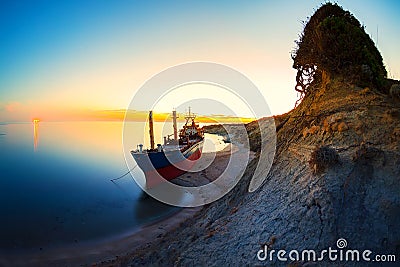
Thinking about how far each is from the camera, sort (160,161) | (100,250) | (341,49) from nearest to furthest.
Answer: (341,49) < (100,250) < (160,161)

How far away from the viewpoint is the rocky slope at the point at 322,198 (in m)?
6.28

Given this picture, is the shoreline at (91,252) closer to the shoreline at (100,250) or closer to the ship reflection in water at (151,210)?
the shoreline at (100,250)

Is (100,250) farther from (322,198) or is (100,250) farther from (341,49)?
(341,49)

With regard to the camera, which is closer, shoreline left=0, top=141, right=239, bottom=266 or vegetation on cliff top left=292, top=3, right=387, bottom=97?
vegetation on cliff top left=292, top=3, right=387, bottom=97

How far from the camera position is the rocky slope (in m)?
6.28

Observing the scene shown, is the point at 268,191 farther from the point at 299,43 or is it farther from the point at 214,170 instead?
the point at 214,170

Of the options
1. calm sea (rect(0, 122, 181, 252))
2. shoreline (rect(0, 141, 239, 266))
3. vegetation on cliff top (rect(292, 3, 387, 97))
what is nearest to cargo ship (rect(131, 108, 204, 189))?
calm sea (rect(0, 122, 181, 252))

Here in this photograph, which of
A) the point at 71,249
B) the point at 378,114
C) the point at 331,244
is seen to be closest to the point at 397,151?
the point at 378,114

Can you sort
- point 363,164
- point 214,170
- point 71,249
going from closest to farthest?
point 363,164, point 71,249, point 214,170

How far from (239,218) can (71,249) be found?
10984 millimetres

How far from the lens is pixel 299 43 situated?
477 inches

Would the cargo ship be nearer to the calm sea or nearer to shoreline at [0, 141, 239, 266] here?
the calm sea

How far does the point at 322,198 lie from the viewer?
273 inches

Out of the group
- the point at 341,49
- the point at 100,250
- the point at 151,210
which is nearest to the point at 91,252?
the point at 100,250
